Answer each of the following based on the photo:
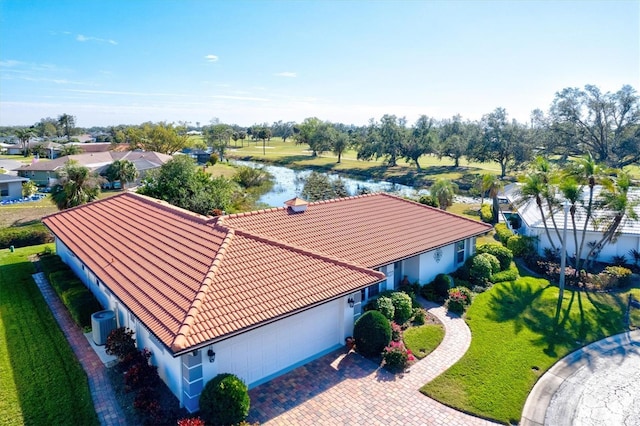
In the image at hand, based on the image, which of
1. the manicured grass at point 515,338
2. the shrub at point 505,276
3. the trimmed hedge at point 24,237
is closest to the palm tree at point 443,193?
the shrub at point 505,276

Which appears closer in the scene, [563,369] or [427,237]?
[563,369]

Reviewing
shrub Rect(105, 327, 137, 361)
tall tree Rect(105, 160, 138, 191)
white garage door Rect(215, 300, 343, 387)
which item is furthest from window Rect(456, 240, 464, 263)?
tall tree Rect(105, 160, 138, 191)

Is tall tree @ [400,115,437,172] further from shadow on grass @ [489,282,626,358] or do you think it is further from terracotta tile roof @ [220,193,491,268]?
shadow on grass @ [489,282,626,358]

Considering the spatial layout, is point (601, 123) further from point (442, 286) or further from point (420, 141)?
point (442, 286)

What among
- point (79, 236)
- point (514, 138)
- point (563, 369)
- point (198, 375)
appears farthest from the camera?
point (514, 138)

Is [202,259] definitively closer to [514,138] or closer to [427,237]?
[427,237]

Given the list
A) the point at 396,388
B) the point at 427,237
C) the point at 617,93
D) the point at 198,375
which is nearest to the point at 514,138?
the point at 617,93
